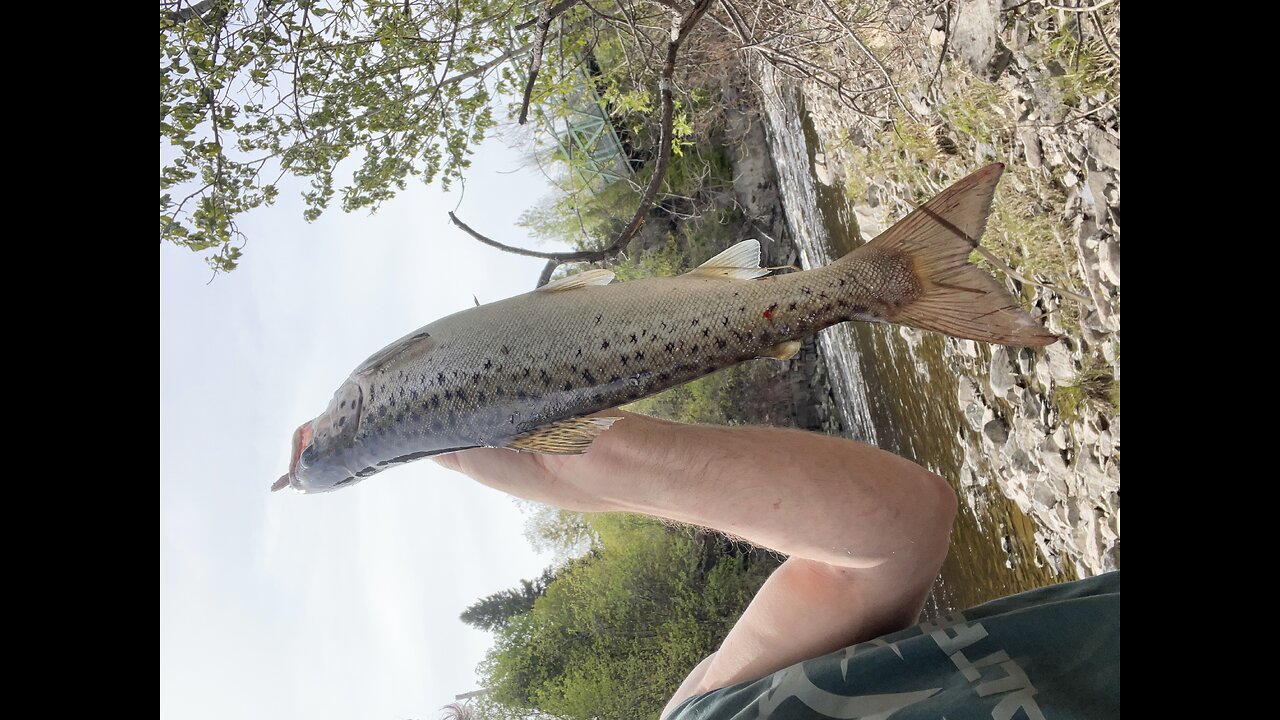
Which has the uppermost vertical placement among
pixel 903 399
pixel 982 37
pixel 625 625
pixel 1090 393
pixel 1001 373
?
pixel 982 37

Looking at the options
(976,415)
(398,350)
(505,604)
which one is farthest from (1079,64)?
(505,604)

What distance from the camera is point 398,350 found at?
1.39 metres

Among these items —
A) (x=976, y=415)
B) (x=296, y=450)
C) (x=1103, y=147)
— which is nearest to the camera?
(x=296, y=450)

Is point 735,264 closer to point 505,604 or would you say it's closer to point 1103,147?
point 1103,147

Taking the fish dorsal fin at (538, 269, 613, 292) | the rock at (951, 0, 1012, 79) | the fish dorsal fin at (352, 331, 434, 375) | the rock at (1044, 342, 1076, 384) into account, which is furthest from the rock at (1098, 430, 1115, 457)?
the fish dorsal fin at (352, 331, 434, 375)

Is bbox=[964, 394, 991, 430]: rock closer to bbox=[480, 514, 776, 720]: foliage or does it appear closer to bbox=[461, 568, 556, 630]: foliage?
bbox=[480, 514, 776, 720]: foliage

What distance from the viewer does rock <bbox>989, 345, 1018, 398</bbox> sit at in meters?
3.97

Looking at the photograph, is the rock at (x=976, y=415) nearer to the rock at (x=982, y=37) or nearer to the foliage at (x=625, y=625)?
the rock at (x=982, y=37)

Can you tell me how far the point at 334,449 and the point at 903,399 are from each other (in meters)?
5.73

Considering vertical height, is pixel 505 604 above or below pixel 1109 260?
below

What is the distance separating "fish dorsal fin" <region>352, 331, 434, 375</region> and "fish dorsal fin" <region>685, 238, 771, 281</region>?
571mm
